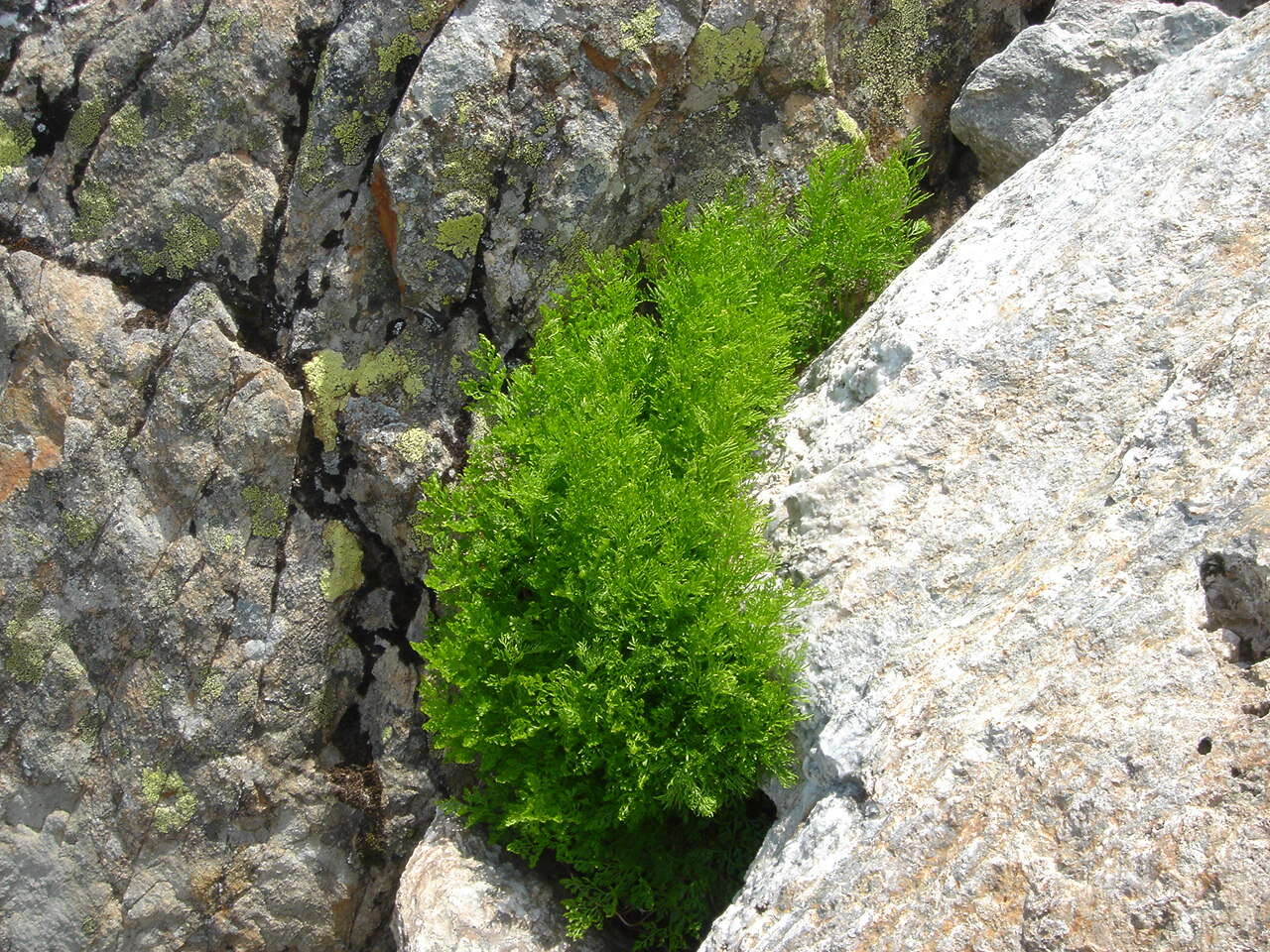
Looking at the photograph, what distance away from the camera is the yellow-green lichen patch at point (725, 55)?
4.97 meters

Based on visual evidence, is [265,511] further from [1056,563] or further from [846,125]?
[846,125]

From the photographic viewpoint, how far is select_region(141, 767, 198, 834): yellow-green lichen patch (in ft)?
15.6

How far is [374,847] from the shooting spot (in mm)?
4965

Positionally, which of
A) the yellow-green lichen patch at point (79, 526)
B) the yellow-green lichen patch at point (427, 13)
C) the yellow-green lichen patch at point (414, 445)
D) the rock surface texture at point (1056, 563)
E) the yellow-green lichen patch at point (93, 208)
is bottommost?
the rock surface texture at point (1056, 563)

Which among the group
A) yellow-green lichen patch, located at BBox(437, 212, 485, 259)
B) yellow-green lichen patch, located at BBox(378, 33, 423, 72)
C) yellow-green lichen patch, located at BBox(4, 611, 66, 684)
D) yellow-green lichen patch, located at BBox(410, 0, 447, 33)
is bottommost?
yellow-green lichen patch, located at BBox(4, 611, 66, 684)

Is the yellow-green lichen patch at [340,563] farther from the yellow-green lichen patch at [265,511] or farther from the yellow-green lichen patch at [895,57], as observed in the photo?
the yellow-green lichen patch at [895,57]

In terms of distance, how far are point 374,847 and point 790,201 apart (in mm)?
4104

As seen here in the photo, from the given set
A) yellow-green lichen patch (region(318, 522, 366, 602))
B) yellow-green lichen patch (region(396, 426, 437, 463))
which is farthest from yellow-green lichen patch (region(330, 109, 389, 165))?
yellow-green lichen patch (region(318, 522, 366, 602))

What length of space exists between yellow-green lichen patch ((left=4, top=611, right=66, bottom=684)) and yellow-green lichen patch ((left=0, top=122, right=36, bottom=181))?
2240 millimetres

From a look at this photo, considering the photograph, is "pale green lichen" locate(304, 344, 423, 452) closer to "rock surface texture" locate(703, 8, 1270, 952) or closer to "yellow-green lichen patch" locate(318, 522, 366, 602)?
"yellow-green lichen patch" locate(318, 522, 366, 602)

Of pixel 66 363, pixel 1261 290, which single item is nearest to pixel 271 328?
pixel 66 363

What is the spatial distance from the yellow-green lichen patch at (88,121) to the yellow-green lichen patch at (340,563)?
2.28 m

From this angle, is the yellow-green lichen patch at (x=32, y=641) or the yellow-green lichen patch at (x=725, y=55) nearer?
the yellow-green lichen patch at (x=32, y=641)

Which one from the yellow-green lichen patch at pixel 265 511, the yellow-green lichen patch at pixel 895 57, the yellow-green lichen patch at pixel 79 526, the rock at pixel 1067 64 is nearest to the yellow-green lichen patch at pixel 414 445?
the yellow-green lichen patch at pixel 265 511
